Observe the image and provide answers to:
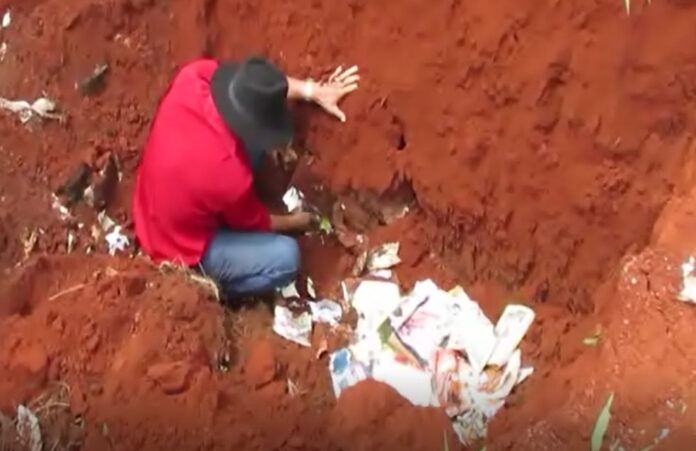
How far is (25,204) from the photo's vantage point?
13.9ft

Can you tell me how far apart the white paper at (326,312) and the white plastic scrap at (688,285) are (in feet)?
3.98

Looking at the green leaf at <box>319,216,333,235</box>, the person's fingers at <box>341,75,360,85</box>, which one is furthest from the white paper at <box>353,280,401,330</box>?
the person's fingers at <box>341,75,360,85</box>

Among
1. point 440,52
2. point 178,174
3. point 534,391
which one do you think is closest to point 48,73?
point 178,174

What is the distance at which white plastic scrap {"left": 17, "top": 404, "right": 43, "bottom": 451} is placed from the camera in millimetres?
3590

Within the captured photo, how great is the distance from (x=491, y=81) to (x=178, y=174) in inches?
42.5

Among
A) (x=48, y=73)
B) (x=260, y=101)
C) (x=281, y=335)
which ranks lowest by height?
(x=281, y=335)

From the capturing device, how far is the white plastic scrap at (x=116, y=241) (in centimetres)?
431

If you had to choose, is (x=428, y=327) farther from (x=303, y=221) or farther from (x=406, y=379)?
(x=303, y=221)

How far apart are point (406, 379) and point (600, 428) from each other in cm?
69

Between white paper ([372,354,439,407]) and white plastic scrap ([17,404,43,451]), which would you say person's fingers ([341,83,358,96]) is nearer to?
white paper ([372,354,439,407])

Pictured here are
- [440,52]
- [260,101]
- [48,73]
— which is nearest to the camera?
[260,101]

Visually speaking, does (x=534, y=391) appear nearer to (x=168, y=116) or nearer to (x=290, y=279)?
(x=290, y=279)

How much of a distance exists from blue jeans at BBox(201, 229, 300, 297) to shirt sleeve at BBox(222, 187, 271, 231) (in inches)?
1.5

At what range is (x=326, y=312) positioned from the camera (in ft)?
14.0
